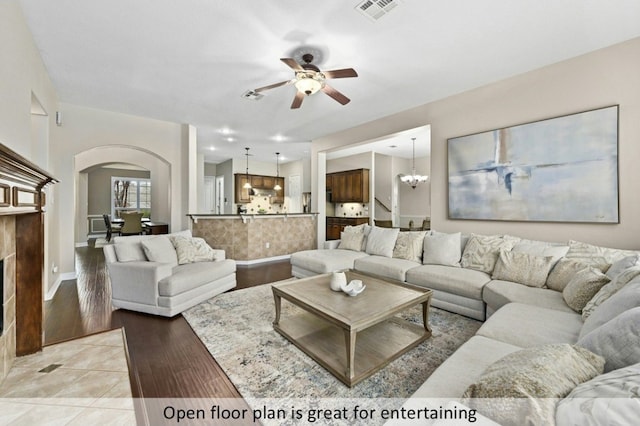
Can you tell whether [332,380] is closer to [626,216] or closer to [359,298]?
[359,298]

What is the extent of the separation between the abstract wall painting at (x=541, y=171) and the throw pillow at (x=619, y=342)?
2.64 metres

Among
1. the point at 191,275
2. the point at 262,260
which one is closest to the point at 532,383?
the point at 191,275

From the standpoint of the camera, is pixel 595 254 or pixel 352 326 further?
pixel 595 254


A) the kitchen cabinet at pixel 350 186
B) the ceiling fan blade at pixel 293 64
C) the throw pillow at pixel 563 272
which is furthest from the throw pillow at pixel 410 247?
the kitchen cabinet at pixel 350 186

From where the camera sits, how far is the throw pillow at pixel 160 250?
130 inches

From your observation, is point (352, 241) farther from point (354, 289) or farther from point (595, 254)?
point (595, 254)

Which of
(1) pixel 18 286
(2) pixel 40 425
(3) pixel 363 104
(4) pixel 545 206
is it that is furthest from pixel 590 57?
(1) pixel 18 286

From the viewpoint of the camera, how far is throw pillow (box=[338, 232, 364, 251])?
457cm

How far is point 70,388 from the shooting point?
1772mm

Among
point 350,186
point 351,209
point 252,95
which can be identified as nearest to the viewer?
point 252,95

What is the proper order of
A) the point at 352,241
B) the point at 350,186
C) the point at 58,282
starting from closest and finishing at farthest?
the point at 58,282, the point at 352,241, the point at 350,186

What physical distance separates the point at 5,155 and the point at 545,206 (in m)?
4.76

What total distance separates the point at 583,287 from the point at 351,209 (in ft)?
21.9

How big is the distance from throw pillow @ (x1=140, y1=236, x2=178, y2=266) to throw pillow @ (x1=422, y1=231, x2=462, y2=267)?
11.0 feet
